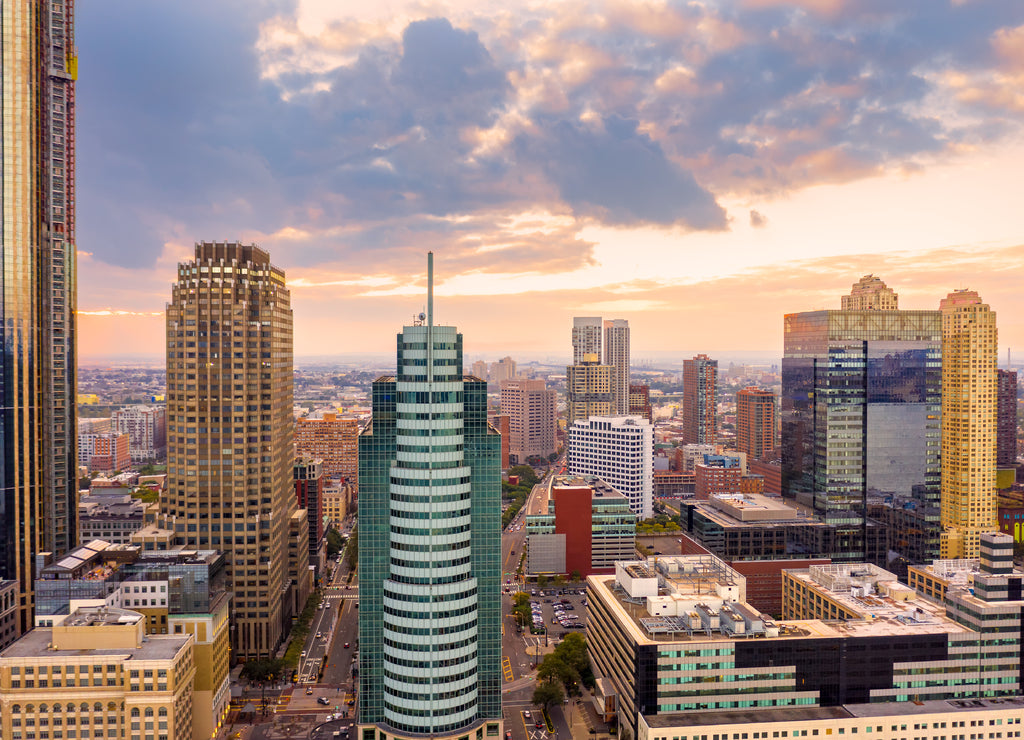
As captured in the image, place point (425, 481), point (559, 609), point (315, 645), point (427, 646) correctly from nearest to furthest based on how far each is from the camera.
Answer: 1. point (427, 646)
2. point (425, 481)
3. point (315, 645)
4. point (559, 609)

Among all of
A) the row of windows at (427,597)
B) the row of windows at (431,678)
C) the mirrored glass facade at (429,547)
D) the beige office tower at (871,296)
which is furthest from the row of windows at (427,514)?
the beige office tower at (871,296)

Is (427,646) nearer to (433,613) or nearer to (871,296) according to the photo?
(433,613)

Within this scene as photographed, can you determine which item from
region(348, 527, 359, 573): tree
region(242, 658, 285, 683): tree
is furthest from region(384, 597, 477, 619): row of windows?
region(348, 527, 359, 573): tree

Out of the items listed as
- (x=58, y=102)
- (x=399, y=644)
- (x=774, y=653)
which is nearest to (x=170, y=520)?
(x=399, y=644)

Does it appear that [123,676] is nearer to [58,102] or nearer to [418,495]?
[418,495]

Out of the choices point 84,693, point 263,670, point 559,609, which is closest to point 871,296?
point 559,609

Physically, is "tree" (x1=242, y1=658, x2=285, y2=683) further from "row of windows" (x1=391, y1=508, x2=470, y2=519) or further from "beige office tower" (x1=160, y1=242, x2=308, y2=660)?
"row of windows" (x1=391, y1=508, x2=470, y2=519)
